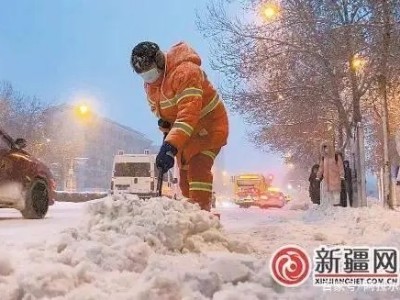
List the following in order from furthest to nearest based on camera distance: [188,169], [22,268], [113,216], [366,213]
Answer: [366,213] → [188,169] → [113,216] → [22,268]

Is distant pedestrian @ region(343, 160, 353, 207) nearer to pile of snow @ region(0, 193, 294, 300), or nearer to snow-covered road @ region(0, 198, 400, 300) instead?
snow-covered road @ region(0, 198, 400, 300)

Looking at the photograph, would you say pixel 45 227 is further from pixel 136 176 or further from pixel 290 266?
pixel 136 176

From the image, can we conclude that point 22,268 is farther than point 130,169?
No

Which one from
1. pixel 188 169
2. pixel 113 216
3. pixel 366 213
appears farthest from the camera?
pixel 366 213

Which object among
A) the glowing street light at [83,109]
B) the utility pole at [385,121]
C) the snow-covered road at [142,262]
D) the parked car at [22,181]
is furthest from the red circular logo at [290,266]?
the glowing street light at [83,109]

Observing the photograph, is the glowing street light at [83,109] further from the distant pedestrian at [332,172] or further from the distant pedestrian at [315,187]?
the distant pedestrian at [332,172]

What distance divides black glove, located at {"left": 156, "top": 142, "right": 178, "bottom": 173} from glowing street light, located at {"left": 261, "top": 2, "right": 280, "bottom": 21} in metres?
13.5

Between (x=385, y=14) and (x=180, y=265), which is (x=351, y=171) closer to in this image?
(x=385, y=14)

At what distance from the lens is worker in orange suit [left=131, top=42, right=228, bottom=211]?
5.27 metres

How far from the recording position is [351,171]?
1659 cm

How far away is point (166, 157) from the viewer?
5070 mm

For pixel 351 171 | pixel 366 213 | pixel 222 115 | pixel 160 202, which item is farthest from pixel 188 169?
pixel 351 171

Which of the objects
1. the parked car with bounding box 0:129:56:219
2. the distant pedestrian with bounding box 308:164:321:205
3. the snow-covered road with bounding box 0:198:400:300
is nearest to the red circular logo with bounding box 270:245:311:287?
the snow-covered road with bounding box 0:198:400:300

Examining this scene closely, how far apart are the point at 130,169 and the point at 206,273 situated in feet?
64.4
